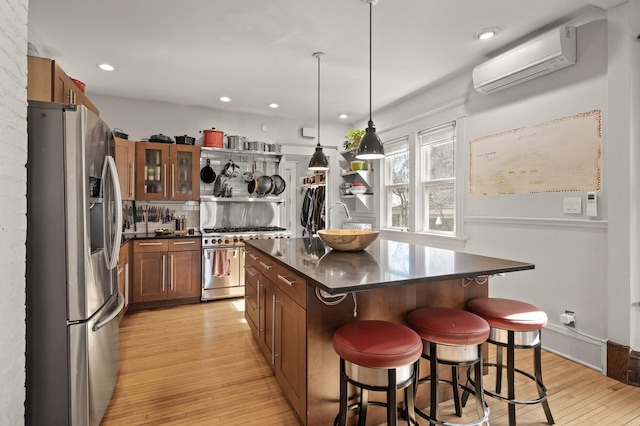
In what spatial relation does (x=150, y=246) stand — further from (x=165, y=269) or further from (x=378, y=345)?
(x=378, y=345)

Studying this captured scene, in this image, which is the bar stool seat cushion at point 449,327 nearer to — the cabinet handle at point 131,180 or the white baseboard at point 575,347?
the white baseboard at point 575,347

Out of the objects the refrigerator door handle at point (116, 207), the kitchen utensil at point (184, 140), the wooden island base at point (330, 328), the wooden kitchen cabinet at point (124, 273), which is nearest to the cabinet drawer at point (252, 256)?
the refrigerator door handle at point (116, 207)

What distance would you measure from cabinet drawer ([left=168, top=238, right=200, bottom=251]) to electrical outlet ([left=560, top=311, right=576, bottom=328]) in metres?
4.00

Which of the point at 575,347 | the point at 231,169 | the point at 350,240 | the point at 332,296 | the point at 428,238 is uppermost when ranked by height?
the point at 231,169

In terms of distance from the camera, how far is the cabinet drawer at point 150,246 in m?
4.16

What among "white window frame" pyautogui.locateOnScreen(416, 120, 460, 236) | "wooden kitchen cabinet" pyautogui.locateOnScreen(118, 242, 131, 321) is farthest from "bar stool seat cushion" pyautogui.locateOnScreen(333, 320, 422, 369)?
"wooden kitchen cabinet" pyautogui.locateOnScreen(118, 242, 131, 321)

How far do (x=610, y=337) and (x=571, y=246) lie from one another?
71cm

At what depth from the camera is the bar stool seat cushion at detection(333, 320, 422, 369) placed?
1479 mm

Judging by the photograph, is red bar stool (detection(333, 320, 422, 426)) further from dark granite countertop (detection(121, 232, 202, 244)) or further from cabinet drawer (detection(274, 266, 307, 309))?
dark granite countertop (detection(121, 232, 202, 244))

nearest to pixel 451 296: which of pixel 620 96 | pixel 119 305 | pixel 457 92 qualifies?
pixel 620 96

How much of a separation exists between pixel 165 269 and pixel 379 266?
130 inches

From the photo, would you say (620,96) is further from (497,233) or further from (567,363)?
(567,363)

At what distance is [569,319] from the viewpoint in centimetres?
279

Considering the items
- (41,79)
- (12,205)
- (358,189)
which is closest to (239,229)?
(358,189)
